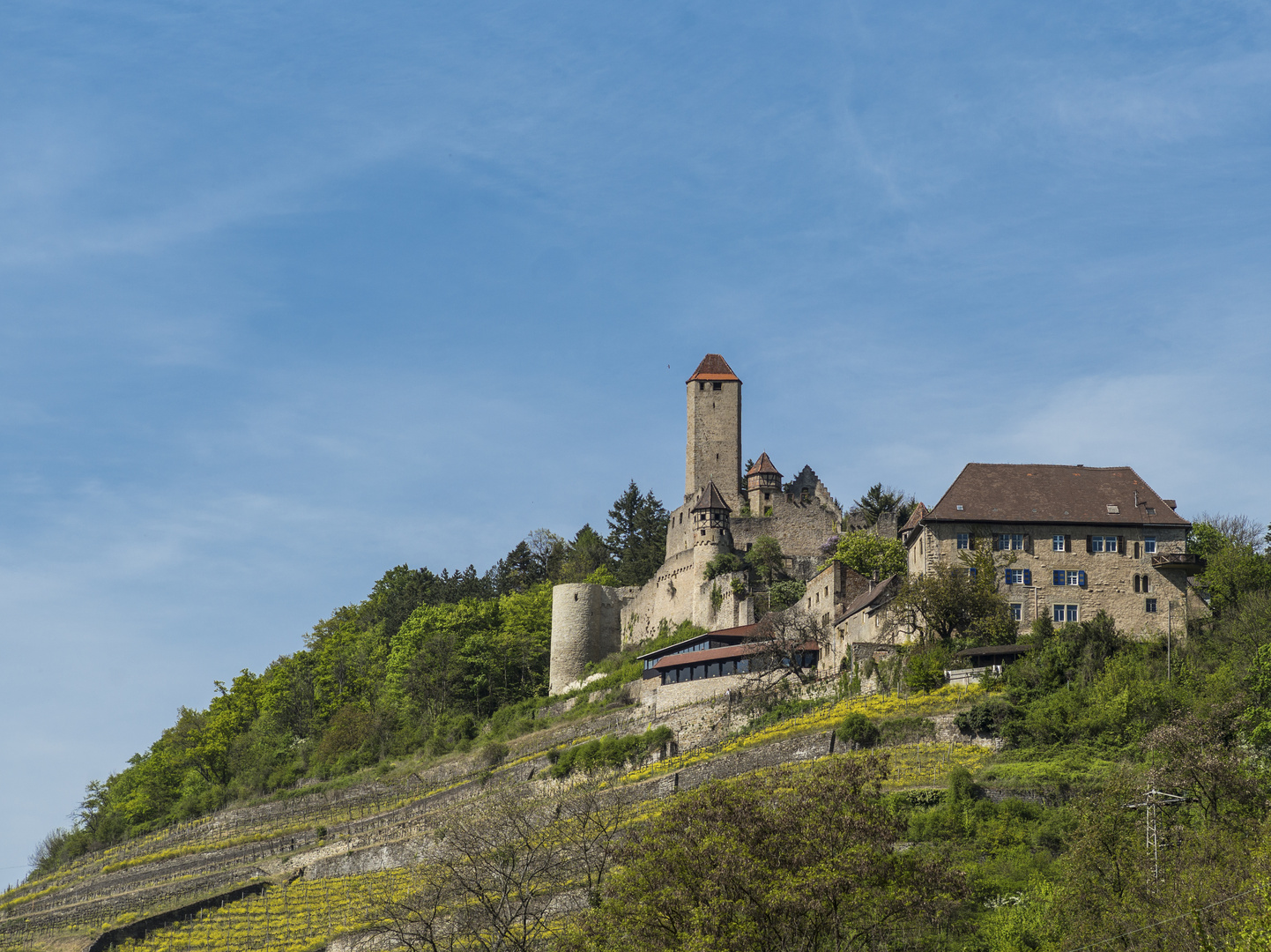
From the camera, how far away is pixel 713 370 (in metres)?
99.6

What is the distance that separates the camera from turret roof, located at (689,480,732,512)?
85562 millimetres

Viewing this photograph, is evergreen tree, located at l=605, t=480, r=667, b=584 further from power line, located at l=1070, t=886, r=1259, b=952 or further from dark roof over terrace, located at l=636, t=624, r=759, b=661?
power line, located at l=1070, t=886, r=1259, b=952

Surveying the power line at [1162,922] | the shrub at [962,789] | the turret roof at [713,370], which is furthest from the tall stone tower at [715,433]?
the power line at [1162,922]

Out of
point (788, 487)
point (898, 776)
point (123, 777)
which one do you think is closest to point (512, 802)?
point (898, 776)

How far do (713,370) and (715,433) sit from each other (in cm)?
508

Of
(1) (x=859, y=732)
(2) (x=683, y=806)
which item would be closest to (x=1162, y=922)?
(2) (x=683, y=806)

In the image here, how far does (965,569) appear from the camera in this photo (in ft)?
199

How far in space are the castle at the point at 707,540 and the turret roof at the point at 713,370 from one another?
32 centimetres

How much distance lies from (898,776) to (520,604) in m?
52.8

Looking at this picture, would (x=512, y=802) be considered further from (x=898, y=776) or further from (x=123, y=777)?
(x=123, y=777)

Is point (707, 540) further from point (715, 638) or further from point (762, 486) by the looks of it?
point (715, 638)

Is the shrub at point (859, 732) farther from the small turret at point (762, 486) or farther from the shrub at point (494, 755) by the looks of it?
the small turret at point (762, 486)

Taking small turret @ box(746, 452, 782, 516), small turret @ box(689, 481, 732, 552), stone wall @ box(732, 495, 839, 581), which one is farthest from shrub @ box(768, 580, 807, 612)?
small turret @ box(746, 452, 782, 516)

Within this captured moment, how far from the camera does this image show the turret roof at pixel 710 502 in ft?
281
